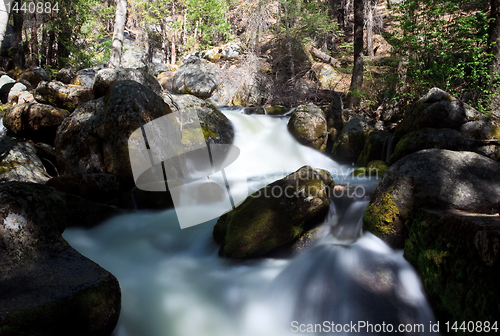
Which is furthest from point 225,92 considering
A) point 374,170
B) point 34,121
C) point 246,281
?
point 246,281

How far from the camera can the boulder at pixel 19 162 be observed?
5.54 m

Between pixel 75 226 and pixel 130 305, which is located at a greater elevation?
pixel 75 226

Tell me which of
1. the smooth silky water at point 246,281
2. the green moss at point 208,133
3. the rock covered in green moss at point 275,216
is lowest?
the smooth silky water at point 246,281

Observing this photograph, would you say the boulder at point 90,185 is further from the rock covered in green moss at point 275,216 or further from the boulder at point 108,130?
the rock covered in green moss at point 275,216

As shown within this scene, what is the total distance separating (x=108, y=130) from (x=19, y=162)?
2.14m

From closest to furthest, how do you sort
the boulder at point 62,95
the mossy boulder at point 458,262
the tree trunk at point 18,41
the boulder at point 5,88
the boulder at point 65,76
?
the mossy boulder at point 458,262 < the boulder at point 62,95 < the boulder at point 5,88 < the boulder at point 65,76 < the tree trunk at point 18,41

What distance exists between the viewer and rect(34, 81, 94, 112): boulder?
7465 mm

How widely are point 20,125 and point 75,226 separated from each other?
4460 millimetres

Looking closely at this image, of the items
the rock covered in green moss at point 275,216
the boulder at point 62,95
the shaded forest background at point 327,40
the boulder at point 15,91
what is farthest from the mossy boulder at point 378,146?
the boulder at point 15,91

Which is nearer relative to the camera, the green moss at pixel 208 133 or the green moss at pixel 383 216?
the green moss at pixel 383 216

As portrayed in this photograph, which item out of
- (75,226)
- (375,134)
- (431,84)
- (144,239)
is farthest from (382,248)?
(431,84)

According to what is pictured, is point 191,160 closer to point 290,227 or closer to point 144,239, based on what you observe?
point 144,239

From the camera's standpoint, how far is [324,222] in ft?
12.9

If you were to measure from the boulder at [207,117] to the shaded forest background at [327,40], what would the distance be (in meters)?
3.69
